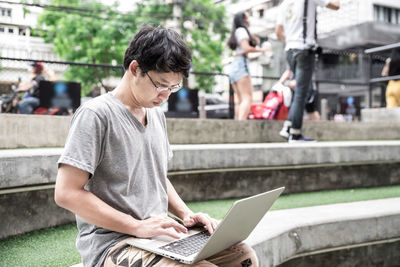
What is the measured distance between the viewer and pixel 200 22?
72.2ft

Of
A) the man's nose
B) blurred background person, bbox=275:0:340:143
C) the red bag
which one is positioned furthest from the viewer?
the red bag

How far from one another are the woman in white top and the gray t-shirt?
13.8 ft

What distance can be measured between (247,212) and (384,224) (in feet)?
7.32

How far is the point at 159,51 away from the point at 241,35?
442 centimetres

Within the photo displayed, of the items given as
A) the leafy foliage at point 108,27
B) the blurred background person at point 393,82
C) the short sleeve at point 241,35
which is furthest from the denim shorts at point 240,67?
the leafy foliage at point 108,27

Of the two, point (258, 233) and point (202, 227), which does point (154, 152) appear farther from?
point (258, 233)

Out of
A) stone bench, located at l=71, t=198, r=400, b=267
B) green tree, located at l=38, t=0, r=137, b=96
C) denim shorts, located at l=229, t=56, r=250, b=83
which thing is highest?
Answer: green tree, located at l=38, t=0, r=137, b=96

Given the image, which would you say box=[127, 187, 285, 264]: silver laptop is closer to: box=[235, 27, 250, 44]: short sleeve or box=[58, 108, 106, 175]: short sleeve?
box=[58, 108, 106, 175]: short sleeve

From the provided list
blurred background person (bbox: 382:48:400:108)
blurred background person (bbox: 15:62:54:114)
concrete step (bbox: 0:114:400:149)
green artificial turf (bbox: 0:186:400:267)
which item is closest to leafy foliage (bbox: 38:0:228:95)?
blurred background person (bbox: 15:62:54:114)

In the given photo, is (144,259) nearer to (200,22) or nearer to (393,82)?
(393,82)

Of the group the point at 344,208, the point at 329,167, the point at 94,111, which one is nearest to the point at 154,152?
the point at 94,111

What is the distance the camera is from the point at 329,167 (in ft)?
14.9

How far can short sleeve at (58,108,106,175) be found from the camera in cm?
143

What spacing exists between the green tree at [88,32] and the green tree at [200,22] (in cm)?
113
